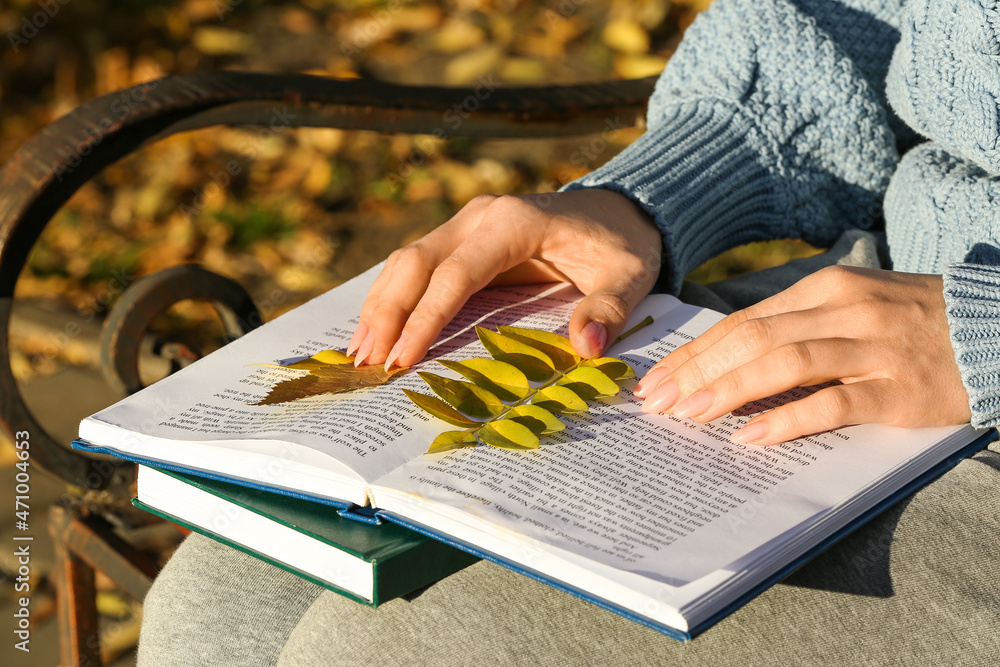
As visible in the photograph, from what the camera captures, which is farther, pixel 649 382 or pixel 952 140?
pixel 952 140

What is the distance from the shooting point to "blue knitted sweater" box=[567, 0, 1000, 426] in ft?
3.35

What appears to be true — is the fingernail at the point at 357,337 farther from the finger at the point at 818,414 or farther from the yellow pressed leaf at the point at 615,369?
the finger at the point at 818,414

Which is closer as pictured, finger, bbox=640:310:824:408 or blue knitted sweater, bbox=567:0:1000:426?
finger, bbox=640:310:824:408

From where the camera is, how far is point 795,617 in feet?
2.37

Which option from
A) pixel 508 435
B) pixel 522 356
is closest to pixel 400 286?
pixel 522 356

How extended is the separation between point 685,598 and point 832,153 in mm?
855

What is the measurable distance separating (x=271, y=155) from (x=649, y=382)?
2.72 meters

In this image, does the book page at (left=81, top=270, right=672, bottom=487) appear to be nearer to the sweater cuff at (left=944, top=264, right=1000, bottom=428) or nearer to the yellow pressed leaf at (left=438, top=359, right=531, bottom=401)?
the yellow pressed leaf at (left=438, top=359, right=531, bottom=401)

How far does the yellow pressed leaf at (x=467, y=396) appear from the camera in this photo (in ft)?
2.71

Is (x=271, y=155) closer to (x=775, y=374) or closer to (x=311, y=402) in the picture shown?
(x=311, y=402)

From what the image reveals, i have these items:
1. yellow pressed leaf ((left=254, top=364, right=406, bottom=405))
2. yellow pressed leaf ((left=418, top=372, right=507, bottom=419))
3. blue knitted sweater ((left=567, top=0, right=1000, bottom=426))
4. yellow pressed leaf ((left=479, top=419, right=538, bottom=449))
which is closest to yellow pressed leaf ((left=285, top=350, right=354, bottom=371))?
yellow pressed leaf ((left=254, top=364, right=406, bottom=405))

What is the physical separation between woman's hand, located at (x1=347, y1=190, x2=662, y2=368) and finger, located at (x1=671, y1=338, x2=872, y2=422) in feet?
0.45

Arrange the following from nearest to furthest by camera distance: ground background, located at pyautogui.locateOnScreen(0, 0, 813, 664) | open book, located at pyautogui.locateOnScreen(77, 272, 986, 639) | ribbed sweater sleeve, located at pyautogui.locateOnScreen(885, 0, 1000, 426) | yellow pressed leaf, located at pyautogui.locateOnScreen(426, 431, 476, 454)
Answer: open book, located at pyautogui.locateOnScreen(77, 272, 986, 639), yellow pressed leaf, located at pyautogui.locateOnScreen(426, 431, 476, 454), ribbed sweater sleeve, located at pyautogui.locateOnScreen(885, 0, 1000, 426), ground background, located at pyautogui.locateOnScreen(0, 0, 813, 664)

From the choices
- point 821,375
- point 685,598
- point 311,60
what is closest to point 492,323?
point 821,375
